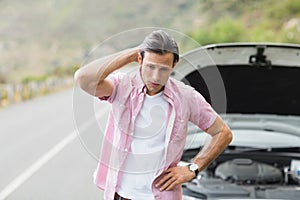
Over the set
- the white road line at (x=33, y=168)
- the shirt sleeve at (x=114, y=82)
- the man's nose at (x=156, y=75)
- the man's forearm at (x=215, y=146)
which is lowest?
the white road line at (x=33, y=168)

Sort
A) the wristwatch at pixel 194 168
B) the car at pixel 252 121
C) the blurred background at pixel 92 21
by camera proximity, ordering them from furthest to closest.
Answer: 1. the blurred background at pixel 92 21
2. the car at pixel 252 121
3. the wristwatch at pixel 194 168

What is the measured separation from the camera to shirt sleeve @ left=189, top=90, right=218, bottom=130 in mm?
3240

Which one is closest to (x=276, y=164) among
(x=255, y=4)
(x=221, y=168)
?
(x=221, y=168)

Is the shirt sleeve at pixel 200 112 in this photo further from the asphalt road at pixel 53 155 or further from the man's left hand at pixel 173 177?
the asphalt road at pixel 53 155

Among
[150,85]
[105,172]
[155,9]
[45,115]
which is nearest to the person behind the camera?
[150,85]

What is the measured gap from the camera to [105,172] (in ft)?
10.9

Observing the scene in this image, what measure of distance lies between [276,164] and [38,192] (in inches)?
149

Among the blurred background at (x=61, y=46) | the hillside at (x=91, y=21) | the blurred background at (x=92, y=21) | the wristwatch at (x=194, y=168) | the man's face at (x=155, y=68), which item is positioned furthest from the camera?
the hillside at (x=91, y=21)

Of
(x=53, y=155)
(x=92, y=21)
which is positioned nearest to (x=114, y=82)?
(x=53, y=155)

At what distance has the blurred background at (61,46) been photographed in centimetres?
979

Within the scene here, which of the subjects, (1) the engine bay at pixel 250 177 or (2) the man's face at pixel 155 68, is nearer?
(2) the man's face at pixel 155 68

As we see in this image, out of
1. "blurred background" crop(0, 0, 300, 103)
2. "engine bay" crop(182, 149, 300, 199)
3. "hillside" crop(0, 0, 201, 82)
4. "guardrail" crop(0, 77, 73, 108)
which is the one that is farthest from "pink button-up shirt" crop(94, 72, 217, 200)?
"hillside" crop(0, 0, 201, 82)

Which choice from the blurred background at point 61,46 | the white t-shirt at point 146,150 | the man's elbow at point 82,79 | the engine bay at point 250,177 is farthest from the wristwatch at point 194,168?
the engine bay at point 250,177

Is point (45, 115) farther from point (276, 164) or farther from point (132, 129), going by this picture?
point (132, 129)
